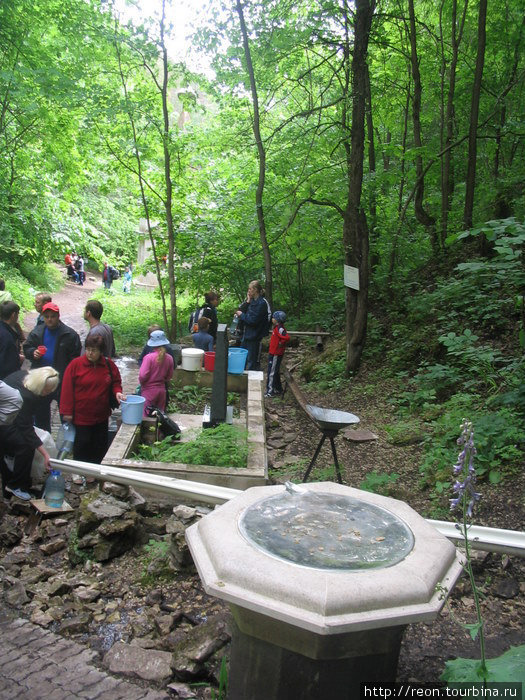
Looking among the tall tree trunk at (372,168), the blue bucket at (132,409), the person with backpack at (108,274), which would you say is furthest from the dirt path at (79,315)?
the tall tree trunk at (372,168)

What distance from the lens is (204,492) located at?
4809 millimetres

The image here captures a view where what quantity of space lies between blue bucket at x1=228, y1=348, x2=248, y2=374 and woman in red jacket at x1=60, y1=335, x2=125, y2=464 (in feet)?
11.7

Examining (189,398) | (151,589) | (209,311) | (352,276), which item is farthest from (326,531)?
(209,311)

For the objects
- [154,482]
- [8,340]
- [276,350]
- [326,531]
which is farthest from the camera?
[276,350]

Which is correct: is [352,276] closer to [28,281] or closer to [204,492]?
[204,492]

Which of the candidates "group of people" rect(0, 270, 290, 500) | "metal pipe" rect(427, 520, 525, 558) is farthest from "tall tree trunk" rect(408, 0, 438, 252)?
"metal pipe" rect(427, 520, 525, 558)

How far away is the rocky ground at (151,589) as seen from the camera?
11.1 feet

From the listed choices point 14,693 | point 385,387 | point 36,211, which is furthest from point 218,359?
point 36,211

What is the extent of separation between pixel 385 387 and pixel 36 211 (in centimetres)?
1564

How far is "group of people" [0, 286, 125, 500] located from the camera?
536 cm

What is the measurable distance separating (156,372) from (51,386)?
6.26ft

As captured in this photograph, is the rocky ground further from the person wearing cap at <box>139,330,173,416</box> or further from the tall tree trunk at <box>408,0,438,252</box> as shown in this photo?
the tall tree trunk at <box>408,0,438,252</box>

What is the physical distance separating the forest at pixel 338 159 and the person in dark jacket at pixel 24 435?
4235 millimetres

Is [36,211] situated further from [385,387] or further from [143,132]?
[385,387]
